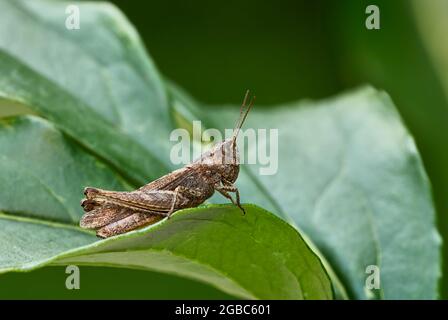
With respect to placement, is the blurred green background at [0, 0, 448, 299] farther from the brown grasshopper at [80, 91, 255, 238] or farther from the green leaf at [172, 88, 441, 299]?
the brown grasshopper at [80, 91, 255, 238]

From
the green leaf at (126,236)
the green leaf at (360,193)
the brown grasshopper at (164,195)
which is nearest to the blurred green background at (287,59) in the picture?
the green leaf at (360,193)

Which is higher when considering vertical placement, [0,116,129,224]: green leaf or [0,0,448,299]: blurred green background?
[0,0,448,299]: blurred green background

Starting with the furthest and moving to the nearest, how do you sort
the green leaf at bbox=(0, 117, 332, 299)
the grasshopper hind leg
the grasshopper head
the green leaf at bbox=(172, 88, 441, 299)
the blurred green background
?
1. the blurred green background
2. the grasshopper head
3. the green leaf at bbox=(172, 88, 441, 299)
4. the grasshopper hind leg
5. the green leaf at bbox=(0, 117, 332, 299)

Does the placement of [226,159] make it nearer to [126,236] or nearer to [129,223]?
[129,223]

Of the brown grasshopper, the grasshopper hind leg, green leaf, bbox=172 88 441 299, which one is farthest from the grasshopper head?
the grasshopper hind leg

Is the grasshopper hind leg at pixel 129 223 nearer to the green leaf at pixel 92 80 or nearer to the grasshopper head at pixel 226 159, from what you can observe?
the green leaf at pixel 92 80
